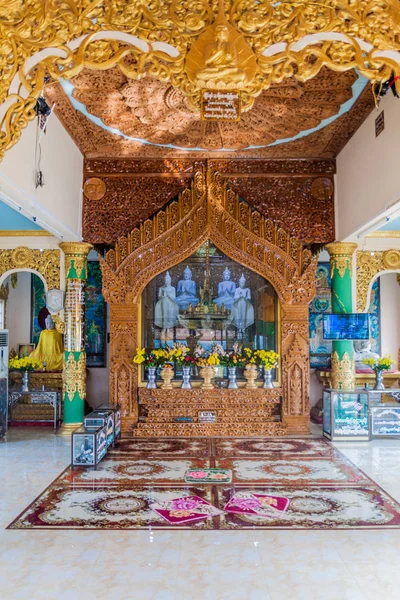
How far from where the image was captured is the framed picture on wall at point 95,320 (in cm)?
1166

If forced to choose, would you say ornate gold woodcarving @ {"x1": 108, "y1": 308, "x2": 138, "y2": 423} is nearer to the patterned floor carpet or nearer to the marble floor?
the patterned floor carpet

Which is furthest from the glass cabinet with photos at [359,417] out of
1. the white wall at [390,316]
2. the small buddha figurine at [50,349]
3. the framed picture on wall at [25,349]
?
the framed picture on wall at [25,349]

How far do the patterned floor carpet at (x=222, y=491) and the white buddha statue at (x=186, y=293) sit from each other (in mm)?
2866

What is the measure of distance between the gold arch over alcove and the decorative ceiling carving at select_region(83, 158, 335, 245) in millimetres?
194

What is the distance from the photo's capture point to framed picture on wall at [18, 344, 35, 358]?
1163cm

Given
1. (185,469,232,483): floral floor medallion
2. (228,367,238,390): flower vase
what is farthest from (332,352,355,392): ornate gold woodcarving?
(185,469,232,483): floral floor medallion

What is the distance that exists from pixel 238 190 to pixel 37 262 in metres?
3.65

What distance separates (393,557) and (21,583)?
2668 mm

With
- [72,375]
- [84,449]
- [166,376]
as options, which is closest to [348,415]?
[166,376]

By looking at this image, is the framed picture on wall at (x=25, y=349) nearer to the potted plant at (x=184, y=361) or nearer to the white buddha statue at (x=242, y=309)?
the potted plant at (x=184, y=361)

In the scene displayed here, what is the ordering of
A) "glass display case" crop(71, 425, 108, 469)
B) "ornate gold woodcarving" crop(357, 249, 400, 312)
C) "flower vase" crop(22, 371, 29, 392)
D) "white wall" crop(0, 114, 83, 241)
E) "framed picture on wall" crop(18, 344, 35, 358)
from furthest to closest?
"framed picture on wall" crop(18, 344, 35, 358), "flower vase" crop(22, 371, 29, 392), "ornate gold woodcarving" crop(357, 249, 400, 312), "glass display case" crop(71, 425, 108, 469), "white wall" crop(0, 114, 83, 241)

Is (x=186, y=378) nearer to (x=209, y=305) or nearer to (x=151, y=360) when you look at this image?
(x=151, y=360)

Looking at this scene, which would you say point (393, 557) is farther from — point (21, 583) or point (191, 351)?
point (191, 351)

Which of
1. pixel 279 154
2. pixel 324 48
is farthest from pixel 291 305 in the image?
pixel 324 48
